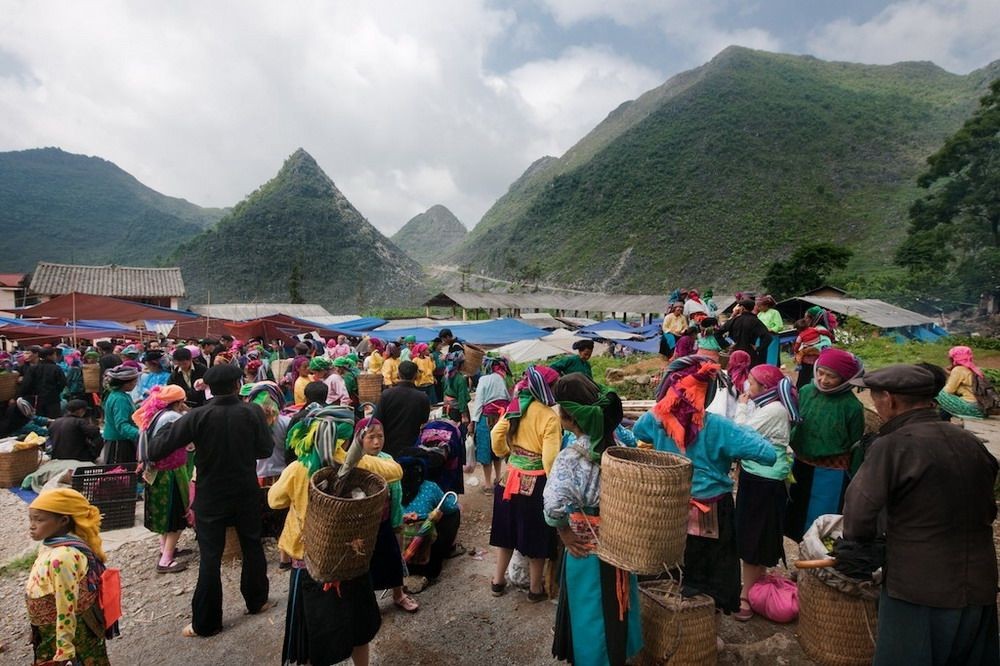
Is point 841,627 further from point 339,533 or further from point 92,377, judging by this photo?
point 92,377

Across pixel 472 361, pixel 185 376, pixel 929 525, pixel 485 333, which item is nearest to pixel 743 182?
pixel 485 333

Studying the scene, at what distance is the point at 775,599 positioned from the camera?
355 centimetres

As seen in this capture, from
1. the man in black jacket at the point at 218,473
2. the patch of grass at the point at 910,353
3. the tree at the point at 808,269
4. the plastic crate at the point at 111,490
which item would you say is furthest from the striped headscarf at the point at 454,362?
the tree at the point at 808,269

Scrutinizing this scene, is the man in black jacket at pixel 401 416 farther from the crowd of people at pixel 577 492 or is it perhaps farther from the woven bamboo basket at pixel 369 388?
the woven bamboo basket at pixel 369 388

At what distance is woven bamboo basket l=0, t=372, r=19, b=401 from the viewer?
7.89m

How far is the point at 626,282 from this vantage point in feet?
182

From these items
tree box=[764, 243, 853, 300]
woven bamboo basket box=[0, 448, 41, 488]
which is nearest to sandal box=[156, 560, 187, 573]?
woven bamboo basket box=[0, 448, 41, 488]

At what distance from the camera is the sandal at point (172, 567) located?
4613 mm

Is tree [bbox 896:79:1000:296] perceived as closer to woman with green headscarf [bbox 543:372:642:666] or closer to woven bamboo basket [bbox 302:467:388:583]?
woman with green headscarf [bbox 543:372:642:666]

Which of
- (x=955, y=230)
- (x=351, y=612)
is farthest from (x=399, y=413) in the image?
(x=955, y=230)

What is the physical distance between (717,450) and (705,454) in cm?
7

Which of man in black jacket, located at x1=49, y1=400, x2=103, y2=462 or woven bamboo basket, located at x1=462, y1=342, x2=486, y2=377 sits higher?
woven bamboo basket, located at x1=462, y1=342, x2=486, y2=377

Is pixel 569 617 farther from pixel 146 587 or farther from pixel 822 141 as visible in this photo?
pixel 822 141

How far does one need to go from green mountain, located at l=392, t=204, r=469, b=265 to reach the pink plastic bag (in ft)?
441
